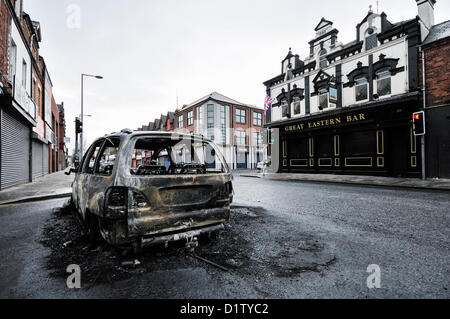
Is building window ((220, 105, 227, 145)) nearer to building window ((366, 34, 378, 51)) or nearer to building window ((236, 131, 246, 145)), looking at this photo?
building window ((236, 131, 246, 145))

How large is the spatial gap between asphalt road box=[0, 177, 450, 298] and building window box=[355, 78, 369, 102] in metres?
12.8

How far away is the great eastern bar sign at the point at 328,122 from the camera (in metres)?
15.1

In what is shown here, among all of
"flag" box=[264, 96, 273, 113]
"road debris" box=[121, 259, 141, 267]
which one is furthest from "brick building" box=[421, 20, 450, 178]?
"road debris" box=[121, 259, 141, 267]

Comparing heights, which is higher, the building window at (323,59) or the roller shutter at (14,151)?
the building window at (323,59)

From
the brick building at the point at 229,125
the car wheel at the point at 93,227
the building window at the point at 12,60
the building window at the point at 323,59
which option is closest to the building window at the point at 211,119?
the brick building at the point at 229,125

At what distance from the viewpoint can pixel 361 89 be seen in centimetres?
1548

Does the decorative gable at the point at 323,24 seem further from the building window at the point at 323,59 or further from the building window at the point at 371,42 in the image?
the building window at the point at 371,42

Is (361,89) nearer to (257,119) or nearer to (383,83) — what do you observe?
(383,83)

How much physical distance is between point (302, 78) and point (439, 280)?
1910 cm

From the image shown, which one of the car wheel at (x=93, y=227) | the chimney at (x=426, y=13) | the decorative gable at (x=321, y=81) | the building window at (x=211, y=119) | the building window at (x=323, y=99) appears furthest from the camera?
the building window at (x=211, y=119)

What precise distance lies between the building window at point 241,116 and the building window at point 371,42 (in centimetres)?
2320

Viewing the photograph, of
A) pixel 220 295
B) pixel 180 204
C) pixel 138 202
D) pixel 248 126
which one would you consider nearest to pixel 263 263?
pixel 220 295

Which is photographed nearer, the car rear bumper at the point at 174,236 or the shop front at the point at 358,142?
the car rear bumper at the point at 174,236
